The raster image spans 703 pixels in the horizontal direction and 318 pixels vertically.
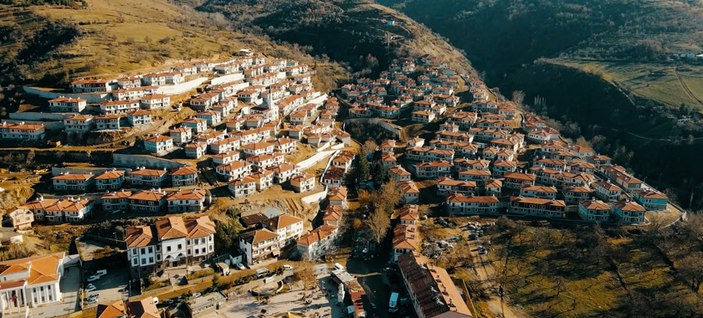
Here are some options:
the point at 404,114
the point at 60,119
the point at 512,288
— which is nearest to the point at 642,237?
the point at 512,288

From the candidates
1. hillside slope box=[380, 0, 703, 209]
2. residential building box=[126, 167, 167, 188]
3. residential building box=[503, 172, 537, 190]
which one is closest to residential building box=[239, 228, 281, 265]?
residential building box=[126, 167, 167, 188]

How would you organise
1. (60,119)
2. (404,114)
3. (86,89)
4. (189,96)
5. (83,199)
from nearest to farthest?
(83,199), (60,119), (86,89), (189,96), (404,114)

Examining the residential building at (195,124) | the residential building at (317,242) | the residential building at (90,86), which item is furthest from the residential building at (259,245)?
the residential building at (90,86)

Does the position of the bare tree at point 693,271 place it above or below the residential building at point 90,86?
below

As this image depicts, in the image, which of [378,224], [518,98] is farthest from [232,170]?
[518,98]

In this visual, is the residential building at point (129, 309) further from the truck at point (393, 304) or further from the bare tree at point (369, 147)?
the bare tree at point (369, 147)

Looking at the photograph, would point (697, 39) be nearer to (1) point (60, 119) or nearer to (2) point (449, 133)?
(2) point (449, 133)
